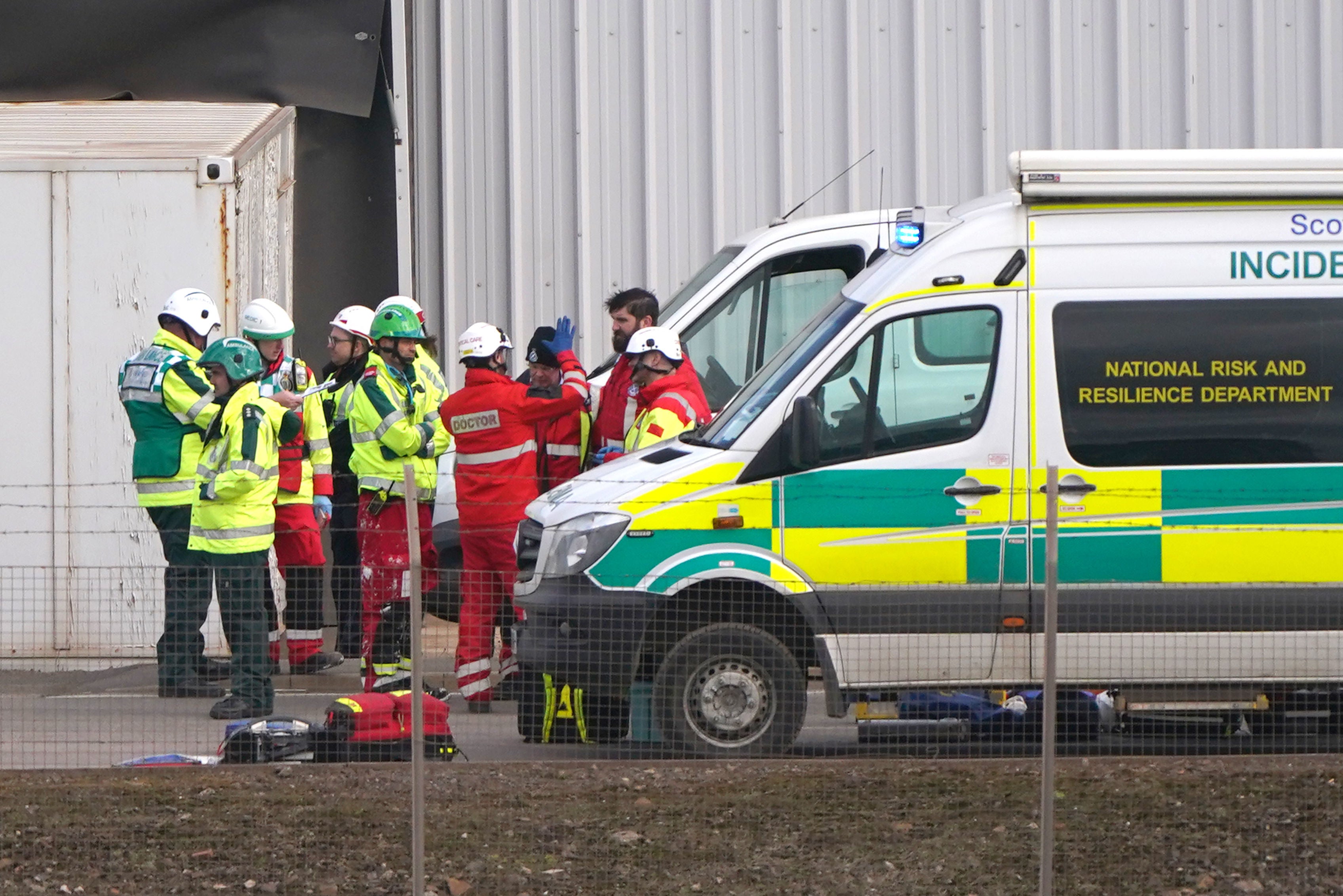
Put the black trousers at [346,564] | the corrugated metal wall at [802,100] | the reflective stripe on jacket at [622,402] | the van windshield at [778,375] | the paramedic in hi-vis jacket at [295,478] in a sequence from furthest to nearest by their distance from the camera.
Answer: the corrugated metal wall at [802,100]
the paramedic in hi-vis jacket at [295,478]
the black trousers at [346,564]
the reflective stripe on jacket at [622,402]
the van windshield at [778,375]

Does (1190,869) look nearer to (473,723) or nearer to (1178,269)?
(1178,269)

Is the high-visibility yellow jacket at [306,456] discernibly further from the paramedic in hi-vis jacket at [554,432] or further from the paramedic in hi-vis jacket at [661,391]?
the paramedic in hi-vis jacket at [661,391]

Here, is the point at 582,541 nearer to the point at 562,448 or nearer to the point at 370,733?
the point at 370,733

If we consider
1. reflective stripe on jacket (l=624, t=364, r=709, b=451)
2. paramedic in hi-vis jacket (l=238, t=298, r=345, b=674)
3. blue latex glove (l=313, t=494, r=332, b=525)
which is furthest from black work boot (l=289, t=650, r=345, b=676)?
reflective stripe on jacket (l=624, t=364, r=709, b=451)

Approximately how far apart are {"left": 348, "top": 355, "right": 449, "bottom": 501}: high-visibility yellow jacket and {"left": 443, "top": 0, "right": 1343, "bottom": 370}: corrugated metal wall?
3648 millimetres

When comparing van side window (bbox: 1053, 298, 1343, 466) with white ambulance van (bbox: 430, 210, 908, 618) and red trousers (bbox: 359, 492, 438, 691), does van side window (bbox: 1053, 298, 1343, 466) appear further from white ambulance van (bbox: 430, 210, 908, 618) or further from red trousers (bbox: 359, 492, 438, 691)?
red trousers (bbox: 359, 492, 438, 691)

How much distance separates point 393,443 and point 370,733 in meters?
2.31

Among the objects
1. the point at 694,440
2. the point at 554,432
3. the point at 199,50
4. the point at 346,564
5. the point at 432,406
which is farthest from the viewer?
the point at 199,50

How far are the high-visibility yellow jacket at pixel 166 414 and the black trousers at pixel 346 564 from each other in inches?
30.0

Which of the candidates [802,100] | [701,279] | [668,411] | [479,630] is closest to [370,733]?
[479,630]

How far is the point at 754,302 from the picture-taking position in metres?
9.57

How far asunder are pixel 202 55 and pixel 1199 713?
26.5 ft

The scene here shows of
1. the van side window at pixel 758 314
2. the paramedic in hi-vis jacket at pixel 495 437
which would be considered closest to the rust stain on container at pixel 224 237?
the paramedic in hi-vis jacket at pixel 495 437

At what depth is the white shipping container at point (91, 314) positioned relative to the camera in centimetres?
978
